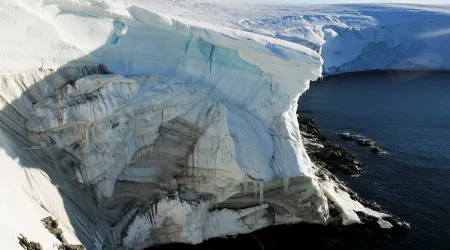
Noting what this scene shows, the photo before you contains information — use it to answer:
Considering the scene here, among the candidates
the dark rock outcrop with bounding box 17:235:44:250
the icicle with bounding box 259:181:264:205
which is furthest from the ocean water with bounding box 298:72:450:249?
the dark rock outcrop with bounding box 17:235:44:250

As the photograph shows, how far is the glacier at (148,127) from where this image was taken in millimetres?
11992

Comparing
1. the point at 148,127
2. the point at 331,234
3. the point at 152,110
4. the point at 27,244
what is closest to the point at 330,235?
the point at 331,234

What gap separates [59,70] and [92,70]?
45.4 inches

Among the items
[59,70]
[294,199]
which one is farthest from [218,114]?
[59,70]

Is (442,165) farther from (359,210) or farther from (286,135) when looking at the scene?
(286,135)

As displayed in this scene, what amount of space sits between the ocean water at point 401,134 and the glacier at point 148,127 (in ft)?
6.44

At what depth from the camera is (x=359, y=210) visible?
15961mm

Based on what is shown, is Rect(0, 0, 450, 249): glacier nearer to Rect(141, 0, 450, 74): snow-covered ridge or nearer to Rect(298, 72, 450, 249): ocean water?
Rect(298, 72, 450, 249): ocean water

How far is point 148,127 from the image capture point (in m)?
13.8

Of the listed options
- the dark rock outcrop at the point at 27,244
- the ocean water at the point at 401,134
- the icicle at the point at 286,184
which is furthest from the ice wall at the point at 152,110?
the ocean water at the point at 401,134

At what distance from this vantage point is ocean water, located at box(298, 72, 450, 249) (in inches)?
638

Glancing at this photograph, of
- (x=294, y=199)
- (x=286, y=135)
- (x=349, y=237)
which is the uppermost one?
(x=286, y=135)

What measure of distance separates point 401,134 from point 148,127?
16734 millimetres

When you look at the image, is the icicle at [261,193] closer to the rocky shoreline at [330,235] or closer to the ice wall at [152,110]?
the ice wall at [152,110]
